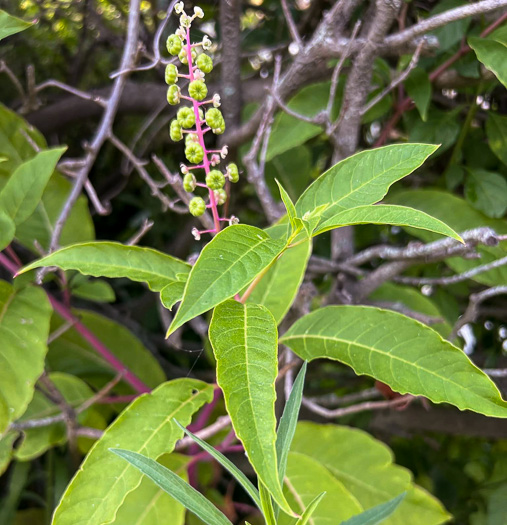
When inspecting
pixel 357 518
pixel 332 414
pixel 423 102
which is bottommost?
pixel 332 414

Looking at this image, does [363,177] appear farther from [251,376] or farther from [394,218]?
[251,376]

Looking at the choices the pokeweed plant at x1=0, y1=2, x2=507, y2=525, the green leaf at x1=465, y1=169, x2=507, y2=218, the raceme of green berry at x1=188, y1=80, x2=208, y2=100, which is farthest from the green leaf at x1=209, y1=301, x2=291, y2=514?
the green leaf at x1=465, y1=169, x2=507, y2=218

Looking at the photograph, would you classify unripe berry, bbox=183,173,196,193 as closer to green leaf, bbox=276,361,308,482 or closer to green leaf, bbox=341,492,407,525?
green leaf, bbox=276,361,308,482

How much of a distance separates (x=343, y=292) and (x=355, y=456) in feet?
0.99

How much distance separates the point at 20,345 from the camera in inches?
31.9

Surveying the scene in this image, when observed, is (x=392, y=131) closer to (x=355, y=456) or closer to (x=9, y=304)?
(x=355, y=456)

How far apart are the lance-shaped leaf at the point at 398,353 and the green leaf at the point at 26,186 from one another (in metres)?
0.44

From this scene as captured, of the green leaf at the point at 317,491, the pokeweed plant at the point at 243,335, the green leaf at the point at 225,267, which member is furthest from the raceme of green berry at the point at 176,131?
the green leaf at the point at 317,491

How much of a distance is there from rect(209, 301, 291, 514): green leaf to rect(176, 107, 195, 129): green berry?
203 millimetres

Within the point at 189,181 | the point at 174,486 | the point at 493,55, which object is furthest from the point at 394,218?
the point at 493,55

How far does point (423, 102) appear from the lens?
95 cm

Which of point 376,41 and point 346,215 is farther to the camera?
point 376,41

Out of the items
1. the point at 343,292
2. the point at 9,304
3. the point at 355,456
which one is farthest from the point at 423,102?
the point at 9,304

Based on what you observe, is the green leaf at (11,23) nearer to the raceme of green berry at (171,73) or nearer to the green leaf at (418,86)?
the raceme of green berry at (171,73)
